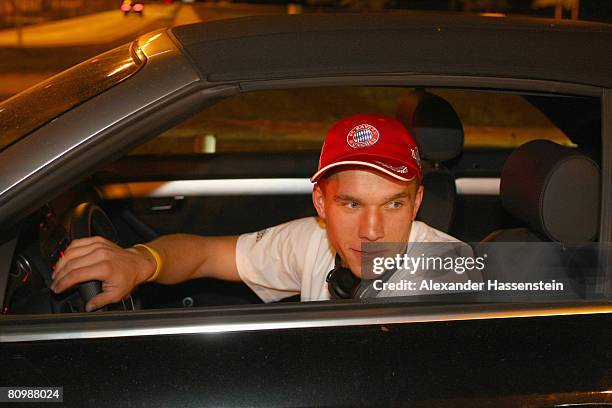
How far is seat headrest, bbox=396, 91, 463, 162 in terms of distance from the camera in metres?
2.96

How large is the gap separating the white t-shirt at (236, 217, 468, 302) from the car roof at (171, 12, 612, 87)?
2.18 ft

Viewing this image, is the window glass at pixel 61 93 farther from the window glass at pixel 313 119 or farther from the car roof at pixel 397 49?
the window glass at pixel 313 119

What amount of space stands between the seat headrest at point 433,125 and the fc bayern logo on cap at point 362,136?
2.58ft

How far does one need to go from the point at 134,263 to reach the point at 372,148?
2.03 ft

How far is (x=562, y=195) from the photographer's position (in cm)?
212

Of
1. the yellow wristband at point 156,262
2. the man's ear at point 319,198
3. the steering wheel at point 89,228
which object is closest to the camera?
the steering wheel at point 89,228

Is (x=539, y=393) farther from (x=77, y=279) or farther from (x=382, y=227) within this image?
(x=77, y=279)

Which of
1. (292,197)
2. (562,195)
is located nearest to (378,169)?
(562,195)

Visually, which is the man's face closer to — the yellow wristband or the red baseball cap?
the red baseball cap

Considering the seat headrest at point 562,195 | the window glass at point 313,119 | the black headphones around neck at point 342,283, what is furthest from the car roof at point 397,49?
the window glass at point 313,119

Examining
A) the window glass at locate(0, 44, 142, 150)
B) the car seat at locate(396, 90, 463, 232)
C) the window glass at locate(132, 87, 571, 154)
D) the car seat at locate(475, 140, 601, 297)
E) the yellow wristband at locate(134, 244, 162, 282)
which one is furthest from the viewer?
the window glass at locate(132, 87, 571, 154)

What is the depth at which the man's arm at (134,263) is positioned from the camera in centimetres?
210

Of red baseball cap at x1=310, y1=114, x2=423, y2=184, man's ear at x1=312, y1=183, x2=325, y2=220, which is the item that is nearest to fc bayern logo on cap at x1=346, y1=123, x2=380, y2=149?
red baseball cap at x1=310, y1=114, x2=423, y2=184

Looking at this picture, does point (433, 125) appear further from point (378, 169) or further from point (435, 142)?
point (378, 169)
